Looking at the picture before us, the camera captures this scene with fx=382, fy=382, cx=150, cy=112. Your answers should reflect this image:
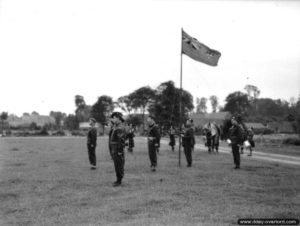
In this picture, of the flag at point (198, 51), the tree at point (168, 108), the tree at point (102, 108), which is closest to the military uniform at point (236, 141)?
the flag at point (198, 51)

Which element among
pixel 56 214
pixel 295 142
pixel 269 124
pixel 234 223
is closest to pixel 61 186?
pixel 56 214

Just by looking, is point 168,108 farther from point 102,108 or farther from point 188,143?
point 102,108

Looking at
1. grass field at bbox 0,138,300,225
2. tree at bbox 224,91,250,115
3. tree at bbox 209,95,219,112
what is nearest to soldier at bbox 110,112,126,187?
grass field at bbox 0,138,300,225

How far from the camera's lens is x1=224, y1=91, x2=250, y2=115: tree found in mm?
124188

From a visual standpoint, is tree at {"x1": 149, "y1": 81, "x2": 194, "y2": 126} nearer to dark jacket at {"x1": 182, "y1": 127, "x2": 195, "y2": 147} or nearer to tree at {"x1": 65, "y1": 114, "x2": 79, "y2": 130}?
dark jacket at {"x1": 182, "y1": 127, "x2": 195, "y2": 147}

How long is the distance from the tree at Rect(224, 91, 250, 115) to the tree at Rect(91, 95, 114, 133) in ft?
130

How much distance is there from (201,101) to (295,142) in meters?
129

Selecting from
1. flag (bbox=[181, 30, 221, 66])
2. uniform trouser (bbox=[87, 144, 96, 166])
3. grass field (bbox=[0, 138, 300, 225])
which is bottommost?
grass field (bbox=[0, 138, 300, 225])

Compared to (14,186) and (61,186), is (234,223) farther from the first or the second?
(14,186)

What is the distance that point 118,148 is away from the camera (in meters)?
10.8

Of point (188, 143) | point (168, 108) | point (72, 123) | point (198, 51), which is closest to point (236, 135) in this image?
point (188, 143)

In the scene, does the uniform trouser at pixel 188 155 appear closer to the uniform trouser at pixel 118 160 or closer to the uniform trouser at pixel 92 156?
the uniform trouser at pixel 92 156

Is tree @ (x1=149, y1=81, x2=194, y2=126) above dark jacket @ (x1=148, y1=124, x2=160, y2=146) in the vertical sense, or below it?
above

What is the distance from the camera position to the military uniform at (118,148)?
10497mm
